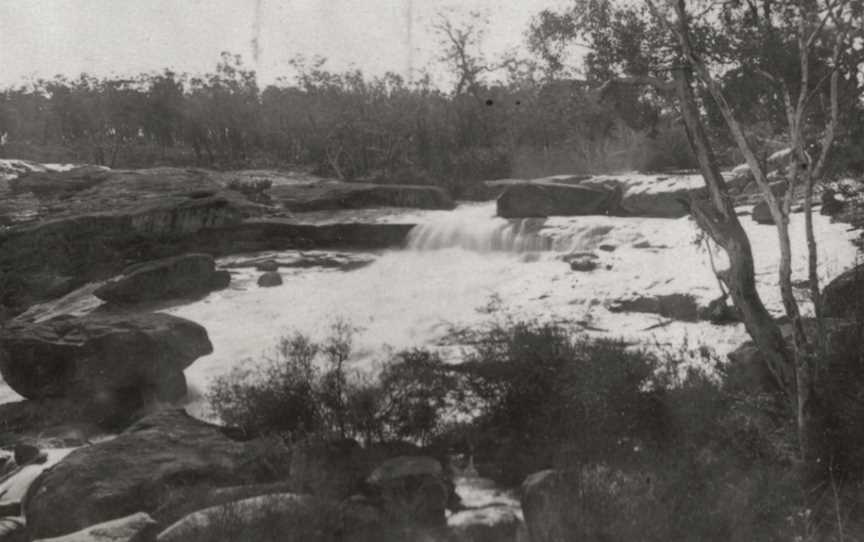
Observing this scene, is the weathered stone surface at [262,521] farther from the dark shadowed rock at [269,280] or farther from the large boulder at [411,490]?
the dark shadowed rock at [269,280]

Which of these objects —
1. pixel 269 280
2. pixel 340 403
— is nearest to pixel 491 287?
pixel 269 280

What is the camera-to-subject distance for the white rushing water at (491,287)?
13.9m

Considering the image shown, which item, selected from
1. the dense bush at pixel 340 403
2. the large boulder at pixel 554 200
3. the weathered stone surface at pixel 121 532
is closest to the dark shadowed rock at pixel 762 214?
the large boulder at pixel 554 200

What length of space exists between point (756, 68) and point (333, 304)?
453 inches

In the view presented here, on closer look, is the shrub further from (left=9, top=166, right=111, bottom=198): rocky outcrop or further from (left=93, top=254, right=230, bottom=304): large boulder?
(left=9, top=166, right=111, bottom=198): rocky outcrop

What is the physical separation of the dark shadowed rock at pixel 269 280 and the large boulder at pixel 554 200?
7.74 m

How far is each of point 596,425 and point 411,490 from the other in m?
2.66

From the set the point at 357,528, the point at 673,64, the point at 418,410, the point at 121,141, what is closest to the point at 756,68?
the point at 673,64

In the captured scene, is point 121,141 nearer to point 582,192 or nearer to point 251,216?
point 251,216

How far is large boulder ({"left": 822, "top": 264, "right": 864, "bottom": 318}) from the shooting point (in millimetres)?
11258

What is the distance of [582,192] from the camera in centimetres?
2338

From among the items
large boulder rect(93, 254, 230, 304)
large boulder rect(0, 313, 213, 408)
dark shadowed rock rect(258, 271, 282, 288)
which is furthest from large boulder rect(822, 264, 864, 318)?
large boulder rect(93, 254, 230, 304)

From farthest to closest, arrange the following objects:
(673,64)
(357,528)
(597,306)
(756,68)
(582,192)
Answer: (582,192) → (597,306) → (673,64) → (756,68) → (357,528)

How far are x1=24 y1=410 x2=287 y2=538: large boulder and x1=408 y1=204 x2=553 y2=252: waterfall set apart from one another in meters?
12.5
